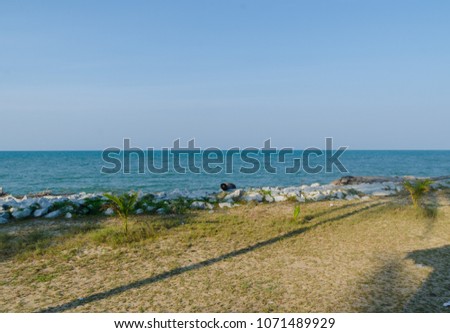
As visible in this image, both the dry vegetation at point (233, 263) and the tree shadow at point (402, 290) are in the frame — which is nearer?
the tree shadow at point (402, 290)

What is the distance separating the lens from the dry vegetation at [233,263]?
5336 mm

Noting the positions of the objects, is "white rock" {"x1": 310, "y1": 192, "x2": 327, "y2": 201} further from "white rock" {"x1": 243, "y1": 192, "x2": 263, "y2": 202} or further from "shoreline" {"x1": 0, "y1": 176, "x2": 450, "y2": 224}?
"white rock" {"x1": 243, "y1": 192, "x2": 263, "y2": 202}

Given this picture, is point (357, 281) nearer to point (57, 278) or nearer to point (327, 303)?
point (327, 303)

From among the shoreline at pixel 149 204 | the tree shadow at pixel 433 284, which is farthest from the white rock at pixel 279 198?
the tree shadow at pixel 433 284

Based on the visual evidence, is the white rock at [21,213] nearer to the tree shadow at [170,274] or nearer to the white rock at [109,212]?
the white rock at [109,212]

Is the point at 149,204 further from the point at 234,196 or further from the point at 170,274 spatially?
the point at 170,274

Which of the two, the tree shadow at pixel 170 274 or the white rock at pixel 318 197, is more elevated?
the white rock at pixel 318 197

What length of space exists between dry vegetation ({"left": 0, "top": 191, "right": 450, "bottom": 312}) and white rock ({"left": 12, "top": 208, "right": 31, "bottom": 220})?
67cm

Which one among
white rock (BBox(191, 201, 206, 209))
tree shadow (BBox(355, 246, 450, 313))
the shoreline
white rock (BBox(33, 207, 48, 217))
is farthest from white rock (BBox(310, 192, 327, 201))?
white rock (BBox(33, 207, 48, 217))

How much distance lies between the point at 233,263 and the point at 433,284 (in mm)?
3354

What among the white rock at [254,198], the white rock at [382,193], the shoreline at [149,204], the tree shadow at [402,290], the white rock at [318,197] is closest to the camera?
the tree shadow at [402,290]

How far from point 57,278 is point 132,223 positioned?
13.3 feet

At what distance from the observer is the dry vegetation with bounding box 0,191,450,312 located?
5336 mm

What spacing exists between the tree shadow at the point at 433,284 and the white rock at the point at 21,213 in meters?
10.5
